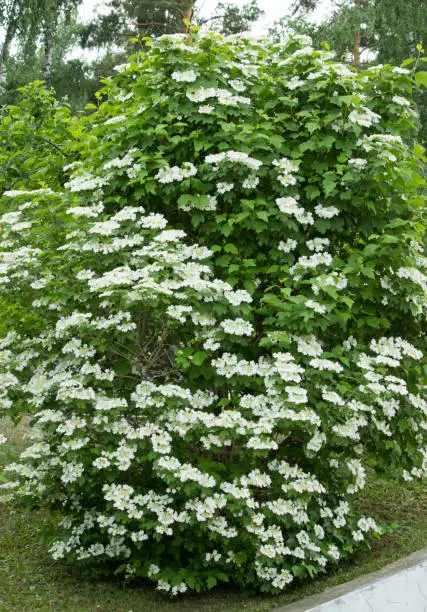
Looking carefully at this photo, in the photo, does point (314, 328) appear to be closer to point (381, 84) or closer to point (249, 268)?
point (249, 268)

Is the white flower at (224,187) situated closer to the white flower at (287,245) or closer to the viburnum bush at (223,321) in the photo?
the viburnum bush at (223,321)

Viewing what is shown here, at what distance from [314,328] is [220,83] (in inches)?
59.3

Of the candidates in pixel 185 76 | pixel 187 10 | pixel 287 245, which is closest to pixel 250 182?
pixel 287 245

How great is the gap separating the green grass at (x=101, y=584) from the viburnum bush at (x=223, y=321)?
0.39 feet

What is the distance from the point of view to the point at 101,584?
397 centimetres

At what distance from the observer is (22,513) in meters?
5.24

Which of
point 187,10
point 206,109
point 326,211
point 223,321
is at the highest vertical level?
point 187,10

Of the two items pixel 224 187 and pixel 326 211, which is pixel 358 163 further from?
pixel 224 187

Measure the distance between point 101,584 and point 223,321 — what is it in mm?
1582

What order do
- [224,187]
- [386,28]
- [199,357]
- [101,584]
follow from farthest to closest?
[386,28] < [101,584] < [224,187] < [199,357]

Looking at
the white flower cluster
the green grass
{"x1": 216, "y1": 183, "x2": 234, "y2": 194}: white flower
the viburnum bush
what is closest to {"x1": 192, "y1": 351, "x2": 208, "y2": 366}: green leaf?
the viburnum bush

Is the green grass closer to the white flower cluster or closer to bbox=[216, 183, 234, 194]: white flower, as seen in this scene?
bbox=[216, 183, 234, 194]: white flower

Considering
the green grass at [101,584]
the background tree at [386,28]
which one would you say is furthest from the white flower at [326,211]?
the background tree at [386,28]

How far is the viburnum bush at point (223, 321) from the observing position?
11.6 feet
